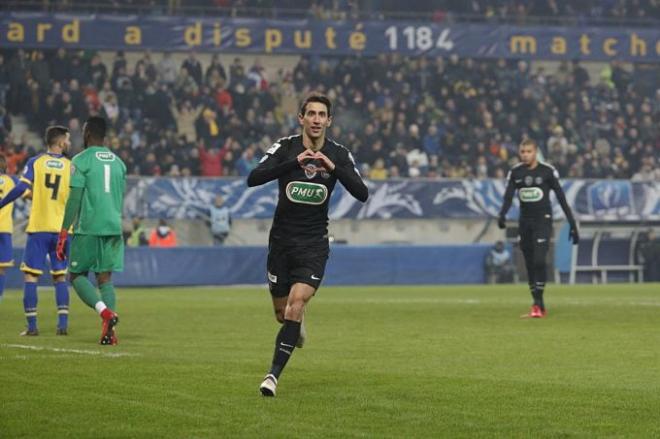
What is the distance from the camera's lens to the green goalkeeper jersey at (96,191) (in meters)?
14.0

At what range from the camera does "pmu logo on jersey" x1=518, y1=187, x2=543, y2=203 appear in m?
19.0

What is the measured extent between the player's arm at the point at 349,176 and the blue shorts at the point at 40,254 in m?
6.40

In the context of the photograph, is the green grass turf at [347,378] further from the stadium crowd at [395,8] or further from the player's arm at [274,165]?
the stadium crowd at [395,8]

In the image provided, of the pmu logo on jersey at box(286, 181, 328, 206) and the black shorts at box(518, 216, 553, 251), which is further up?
the pmu logo on jersey at box(286, 181, 328, 206)

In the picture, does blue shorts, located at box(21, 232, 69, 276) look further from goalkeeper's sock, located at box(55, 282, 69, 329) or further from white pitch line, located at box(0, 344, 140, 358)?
white pitch line, located at box(0, 344, 140, 358)

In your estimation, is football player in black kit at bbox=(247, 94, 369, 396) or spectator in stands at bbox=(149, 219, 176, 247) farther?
spectator in stands at bbox=(149, 219, 176, 247)

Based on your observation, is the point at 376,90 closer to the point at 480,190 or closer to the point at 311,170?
the point at 480,190

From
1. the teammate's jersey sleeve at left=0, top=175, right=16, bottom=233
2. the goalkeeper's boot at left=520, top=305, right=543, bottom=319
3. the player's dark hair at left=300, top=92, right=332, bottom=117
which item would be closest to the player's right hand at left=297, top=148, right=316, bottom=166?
the player's dark hair at left=300, top=92, right=332, bottom=117

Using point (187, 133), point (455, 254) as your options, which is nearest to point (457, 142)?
point (455, 254)

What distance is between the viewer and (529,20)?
42625mm

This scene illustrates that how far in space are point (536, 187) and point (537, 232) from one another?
623 mm

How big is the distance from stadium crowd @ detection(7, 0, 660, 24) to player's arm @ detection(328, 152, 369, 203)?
29609 millimetres

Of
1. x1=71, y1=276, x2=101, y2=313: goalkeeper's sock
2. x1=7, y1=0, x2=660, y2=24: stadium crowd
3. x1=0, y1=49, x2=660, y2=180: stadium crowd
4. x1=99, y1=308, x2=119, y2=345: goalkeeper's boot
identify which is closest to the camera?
x1=99, y1=308, x2=119, y2=345: goalkeeper's boot

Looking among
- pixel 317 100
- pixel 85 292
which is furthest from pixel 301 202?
pixel 85 292
